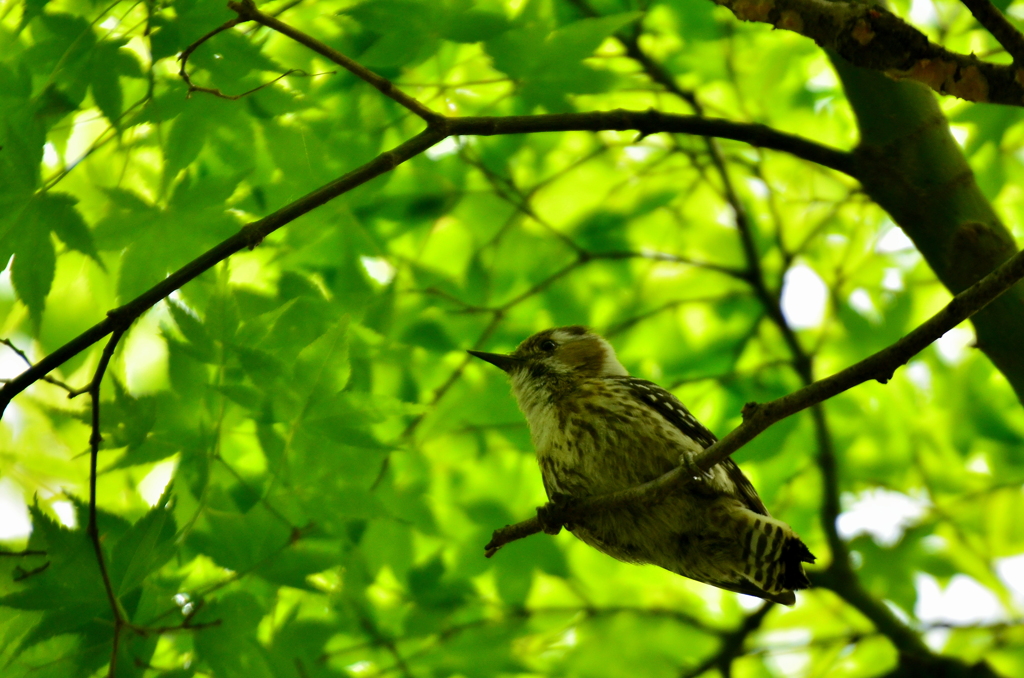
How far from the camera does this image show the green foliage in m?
2.97

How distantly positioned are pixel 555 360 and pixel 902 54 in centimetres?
213

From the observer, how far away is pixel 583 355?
4363mm

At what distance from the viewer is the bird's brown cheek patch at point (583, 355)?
14.0 feet

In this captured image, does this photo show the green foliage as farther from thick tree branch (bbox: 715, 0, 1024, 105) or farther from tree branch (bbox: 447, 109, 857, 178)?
thick tree branch (bbox: 715, 0, 1024, 105)

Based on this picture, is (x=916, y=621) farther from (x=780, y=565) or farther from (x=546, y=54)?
(x=546, y=54)

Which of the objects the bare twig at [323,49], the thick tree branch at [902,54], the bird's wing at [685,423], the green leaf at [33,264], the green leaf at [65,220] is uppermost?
the bare twig at [323,49]

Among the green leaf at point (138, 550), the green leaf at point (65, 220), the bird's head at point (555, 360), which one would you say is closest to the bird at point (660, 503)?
the bird's head at point (555, 360)

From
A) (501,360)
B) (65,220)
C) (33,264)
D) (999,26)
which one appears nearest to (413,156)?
(65,220)

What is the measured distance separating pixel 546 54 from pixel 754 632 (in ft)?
11.4

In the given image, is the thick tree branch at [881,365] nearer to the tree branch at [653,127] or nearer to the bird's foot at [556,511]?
the bird's foot at [556,511]

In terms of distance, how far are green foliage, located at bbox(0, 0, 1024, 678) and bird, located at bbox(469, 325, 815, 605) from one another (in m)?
0.63

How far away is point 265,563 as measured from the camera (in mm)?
3078

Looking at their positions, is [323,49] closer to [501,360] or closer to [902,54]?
[902,54]

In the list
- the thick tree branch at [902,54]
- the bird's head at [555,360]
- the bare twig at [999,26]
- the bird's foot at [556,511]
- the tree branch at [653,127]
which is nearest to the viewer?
the bare twig at [999,26]
